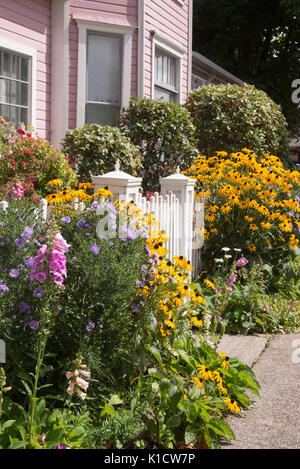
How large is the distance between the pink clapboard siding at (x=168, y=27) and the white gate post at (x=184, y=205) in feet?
15.7

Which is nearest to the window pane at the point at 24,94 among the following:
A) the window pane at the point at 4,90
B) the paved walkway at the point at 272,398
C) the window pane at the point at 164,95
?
the window pane at the point at 4,90

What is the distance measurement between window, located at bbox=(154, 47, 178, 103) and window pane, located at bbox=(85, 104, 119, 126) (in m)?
1.50

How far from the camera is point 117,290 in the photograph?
127 inches

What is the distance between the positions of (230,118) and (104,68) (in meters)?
2.69

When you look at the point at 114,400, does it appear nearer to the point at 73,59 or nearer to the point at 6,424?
the point at 6,424

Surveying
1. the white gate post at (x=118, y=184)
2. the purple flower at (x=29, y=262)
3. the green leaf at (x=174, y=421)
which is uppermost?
the white gate post at (x=118, y=184)

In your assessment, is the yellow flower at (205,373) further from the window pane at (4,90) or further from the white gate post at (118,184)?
the window pane at (4,90)

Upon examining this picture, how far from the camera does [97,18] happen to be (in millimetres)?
9859

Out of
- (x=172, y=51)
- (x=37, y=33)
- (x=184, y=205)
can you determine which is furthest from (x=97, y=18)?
(x=184, y=205)

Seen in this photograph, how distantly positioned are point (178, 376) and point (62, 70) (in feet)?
22.7

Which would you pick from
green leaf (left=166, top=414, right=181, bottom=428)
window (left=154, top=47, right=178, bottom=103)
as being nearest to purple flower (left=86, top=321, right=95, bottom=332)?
green leaf (left=166, top=414, right=181, bottom=428)

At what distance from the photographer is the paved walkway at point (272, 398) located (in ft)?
11.2

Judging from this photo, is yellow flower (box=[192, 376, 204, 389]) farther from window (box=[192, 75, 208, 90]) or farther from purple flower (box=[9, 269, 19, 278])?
window (box=[192, 75, 208, 90])
